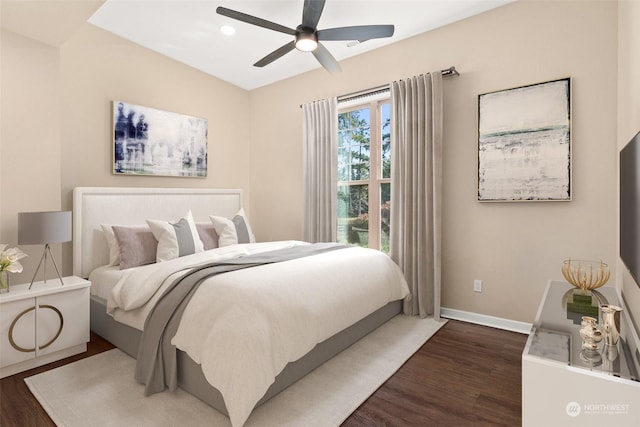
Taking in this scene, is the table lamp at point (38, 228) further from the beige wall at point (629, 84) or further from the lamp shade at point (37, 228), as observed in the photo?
the beige wall at point (629, 84)

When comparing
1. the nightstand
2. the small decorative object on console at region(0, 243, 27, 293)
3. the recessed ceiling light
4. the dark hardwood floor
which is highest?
the recessed ceiling light

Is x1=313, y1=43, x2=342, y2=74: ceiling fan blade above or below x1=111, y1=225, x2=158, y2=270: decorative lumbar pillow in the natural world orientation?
above

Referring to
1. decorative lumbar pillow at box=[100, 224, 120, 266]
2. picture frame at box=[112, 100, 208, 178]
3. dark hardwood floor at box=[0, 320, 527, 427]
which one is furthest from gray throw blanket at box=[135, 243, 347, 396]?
picture frame at box=[112, 100, 208, 178]

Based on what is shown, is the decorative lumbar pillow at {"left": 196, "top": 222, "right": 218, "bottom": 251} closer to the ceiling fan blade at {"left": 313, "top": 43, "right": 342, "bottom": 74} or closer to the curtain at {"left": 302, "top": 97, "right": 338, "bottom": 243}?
the curtain at {"left": 302, "top": 97, "right": 338, "bottom": 243}

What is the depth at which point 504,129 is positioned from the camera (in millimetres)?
2928

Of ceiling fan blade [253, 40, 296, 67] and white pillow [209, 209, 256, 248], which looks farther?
white pillow [209, 209, 256, 248]

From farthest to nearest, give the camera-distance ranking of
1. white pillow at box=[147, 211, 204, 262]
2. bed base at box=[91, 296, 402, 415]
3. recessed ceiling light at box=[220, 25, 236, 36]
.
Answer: recessed ceiling light at box=[220, 25, 236, 36], white pillow at box=[147, 211, 204, 262], bed base at box=[91, 296, 402, 415]

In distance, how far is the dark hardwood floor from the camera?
1746 mm

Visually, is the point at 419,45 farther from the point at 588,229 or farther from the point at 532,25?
the point at 588,229

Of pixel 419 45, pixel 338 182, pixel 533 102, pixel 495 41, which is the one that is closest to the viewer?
pixel 533 102

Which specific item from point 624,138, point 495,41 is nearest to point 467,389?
point 624,138

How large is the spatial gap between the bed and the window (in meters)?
0.86

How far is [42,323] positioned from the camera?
225 centimetres

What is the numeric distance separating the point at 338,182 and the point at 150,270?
2437mm
